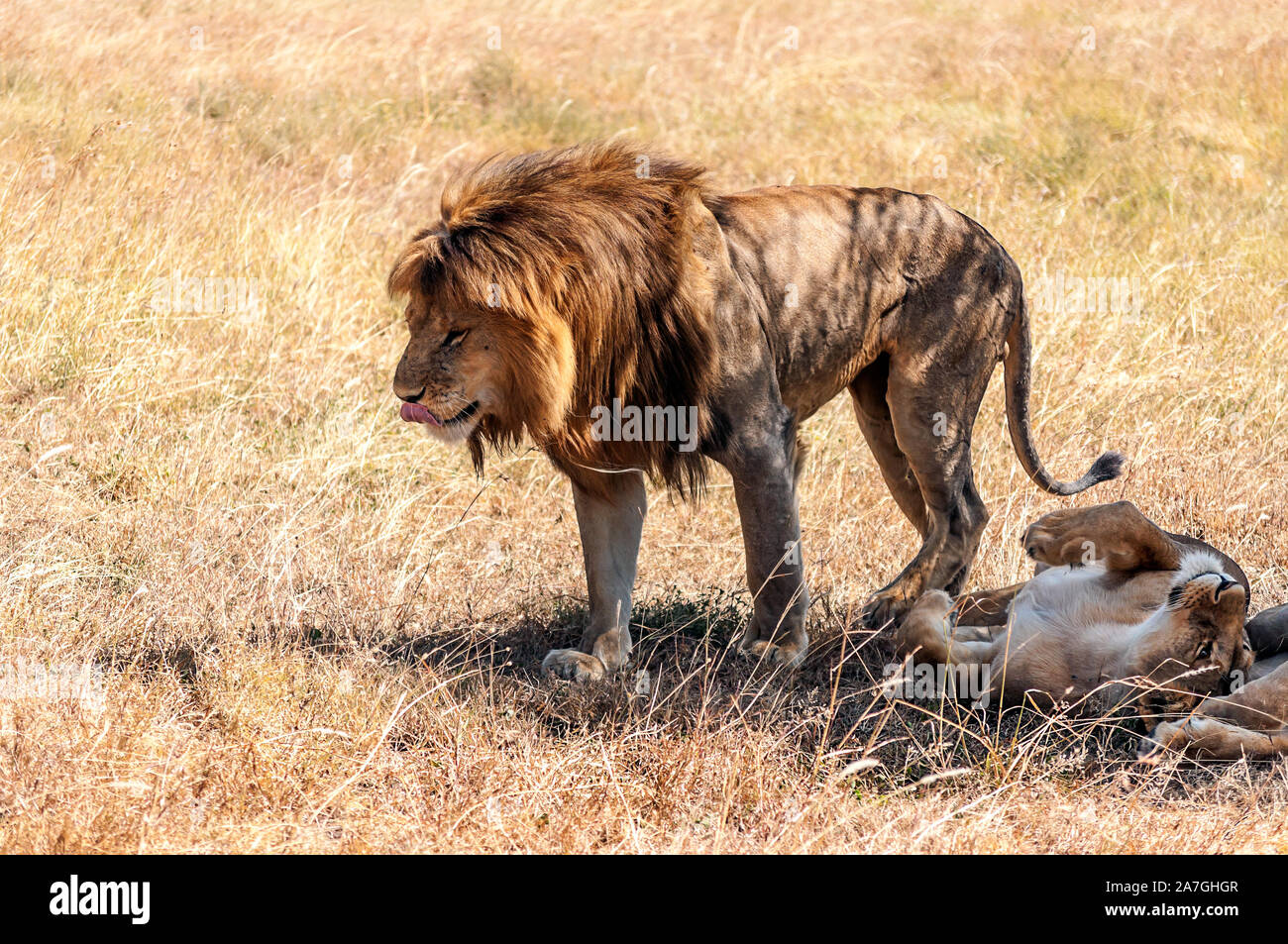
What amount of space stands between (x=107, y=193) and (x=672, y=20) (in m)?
10.4

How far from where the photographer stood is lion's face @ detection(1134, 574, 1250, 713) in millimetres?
4188

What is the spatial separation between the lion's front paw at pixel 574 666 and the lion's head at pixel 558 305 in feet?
2.19

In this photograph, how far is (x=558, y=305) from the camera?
4.11 meters

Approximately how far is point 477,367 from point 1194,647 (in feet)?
7.59

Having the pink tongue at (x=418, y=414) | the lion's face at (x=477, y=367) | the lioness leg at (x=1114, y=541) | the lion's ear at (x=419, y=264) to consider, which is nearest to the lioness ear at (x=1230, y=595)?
the lioness leg at (x=1114, y=541)

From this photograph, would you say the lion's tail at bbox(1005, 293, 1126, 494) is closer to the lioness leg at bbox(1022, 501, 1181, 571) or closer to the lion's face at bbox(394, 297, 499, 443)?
the lioness leg at bbox(1022, 501, 1181, 571)

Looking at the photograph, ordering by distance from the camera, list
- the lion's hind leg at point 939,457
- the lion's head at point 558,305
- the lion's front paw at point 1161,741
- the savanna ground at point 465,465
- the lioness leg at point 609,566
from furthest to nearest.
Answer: the lion's hind leg at point 939,457, the lioness leg at point 609,566, the lion's head at point 558,305, the lion's front paw at point 1161,741, the savanna ground at point 465,465

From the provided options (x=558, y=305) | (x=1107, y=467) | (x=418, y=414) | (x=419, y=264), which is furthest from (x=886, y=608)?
(x=419, y=264)

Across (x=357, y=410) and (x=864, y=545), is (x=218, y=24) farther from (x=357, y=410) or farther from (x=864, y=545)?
(x=864, y=545)

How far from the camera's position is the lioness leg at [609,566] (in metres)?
4.73

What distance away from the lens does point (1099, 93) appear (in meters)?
13.1

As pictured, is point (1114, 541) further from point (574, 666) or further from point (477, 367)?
point (477, 367)

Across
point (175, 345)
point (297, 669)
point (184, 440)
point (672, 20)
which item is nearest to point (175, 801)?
point (297, 669)

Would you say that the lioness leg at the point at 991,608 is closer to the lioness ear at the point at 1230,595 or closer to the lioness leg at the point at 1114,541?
the lioness leg at the point at 1114,541
